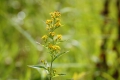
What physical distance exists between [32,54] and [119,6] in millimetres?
441

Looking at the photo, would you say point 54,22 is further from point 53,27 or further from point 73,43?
point 73,43

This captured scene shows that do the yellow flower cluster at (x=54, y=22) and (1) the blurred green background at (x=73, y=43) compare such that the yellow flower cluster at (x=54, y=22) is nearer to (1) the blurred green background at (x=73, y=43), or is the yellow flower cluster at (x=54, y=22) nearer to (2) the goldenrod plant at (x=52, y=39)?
(2) the goldenrod plant at (x=52, y=39)

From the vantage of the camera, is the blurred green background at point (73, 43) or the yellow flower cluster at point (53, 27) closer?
the yellow flower cluster at point (53, 27)

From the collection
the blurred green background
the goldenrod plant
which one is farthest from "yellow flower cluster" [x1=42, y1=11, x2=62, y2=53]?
the blurred green background

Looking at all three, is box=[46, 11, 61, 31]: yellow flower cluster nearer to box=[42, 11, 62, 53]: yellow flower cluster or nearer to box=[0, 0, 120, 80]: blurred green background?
box=[42, 11, 62, 53]: yellow flower cluster

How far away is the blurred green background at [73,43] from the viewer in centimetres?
132

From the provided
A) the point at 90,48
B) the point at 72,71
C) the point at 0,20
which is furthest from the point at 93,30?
the point at 0,20

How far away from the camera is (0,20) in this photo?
1.63 meters

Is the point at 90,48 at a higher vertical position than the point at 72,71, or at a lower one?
higher

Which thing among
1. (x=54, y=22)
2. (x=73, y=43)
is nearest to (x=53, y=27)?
(x=54, y=22)

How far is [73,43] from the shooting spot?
4.67 feet

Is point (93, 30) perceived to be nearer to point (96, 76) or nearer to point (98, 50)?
point (98, 50)

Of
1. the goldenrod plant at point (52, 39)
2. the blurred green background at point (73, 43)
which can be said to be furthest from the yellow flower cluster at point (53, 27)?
the blurred green background at point (73, 43)

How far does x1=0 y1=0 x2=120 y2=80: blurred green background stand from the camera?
4.33 ft
